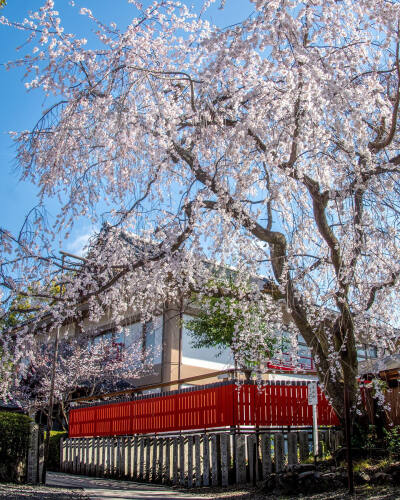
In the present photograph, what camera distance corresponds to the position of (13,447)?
9625 mm

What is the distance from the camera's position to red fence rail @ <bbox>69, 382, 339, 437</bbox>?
32.0ft

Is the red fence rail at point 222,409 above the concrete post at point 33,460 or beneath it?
above

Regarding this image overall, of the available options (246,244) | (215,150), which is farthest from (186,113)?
(246,244)

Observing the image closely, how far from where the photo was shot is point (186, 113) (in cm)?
797

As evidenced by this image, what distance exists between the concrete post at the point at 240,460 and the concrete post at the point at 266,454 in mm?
367

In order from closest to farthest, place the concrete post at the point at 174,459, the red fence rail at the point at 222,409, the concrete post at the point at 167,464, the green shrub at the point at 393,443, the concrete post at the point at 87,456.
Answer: the green shrub at the point at 393,443, the red fence rail at the point at 222,409, the concrete post at the point at 174,459, the concrete post at the point at 167,464, the concrete post at the point at 87,456

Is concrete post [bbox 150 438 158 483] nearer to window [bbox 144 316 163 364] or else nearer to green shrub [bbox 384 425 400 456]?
green shrub [bbox 384 425 400 456]

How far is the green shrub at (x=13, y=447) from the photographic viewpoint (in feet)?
31.1

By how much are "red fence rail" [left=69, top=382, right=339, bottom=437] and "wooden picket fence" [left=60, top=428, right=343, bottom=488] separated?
265mm

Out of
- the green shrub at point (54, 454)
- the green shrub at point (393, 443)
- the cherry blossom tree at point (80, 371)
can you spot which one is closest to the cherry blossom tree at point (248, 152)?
the green shrub at point (393, 443)

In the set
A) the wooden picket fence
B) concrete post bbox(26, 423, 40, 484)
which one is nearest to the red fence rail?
the wooden picket fence

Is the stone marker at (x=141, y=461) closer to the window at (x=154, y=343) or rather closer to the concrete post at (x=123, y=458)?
the concrete post at (x=123, y=458)

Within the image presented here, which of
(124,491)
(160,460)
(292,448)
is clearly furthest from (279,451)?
(124,491)

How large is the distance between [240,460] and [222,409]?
0.99 m
